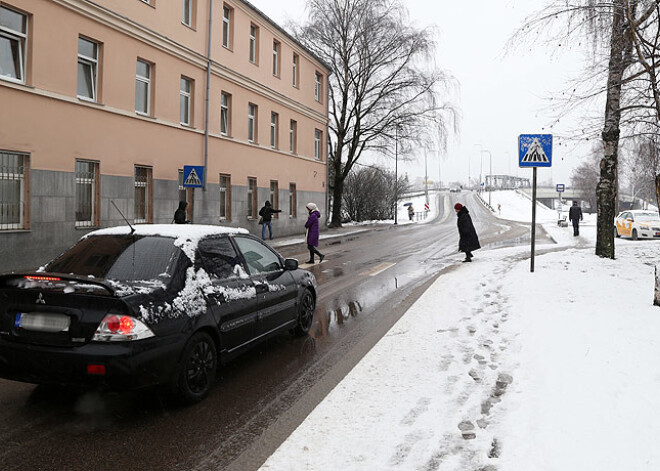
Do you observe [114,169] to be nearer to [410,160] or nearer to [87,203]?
[87,203]

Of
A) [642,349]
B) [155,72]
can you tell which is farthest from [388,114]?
[642,349]

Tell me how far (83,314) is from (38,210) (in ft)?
34.6

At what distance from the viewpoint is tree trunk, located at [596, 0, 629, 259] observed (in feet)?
33.7

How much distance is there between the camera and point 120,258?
14.7 ft

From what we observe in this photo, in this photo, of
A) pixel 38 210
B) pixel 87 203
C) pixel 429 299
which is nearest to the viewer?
pixel 429 299

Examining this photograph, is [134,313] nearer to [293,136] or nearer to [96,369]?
[96,369]

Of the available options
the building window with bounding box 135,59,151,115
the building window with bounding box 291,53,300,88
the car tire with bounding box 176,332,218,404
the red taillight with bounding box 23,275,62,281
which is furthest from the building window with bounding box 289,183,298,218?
the red taillight with bounding box 23,275,62,281

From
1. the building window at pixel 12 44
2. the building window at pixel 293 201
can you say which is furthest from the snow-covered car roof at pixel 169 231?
the building window at pixel 293 201

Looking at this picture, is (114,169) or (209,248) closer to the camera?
(209,248)

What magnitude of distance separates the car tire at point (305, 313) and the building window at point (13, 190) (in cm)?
898

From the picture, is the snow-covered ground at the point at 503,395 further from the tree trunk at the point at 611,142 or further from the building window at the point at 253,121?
the building window at the point at 253,121

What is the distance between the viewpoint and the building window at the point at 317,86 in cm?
3148

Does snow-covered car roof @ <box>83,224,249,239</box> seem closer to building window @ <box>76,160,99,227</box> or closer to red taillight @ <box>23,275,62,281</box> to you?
red taillight @ <box>23,275,62,281</box>

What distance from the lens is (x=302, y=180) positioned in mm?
29609
